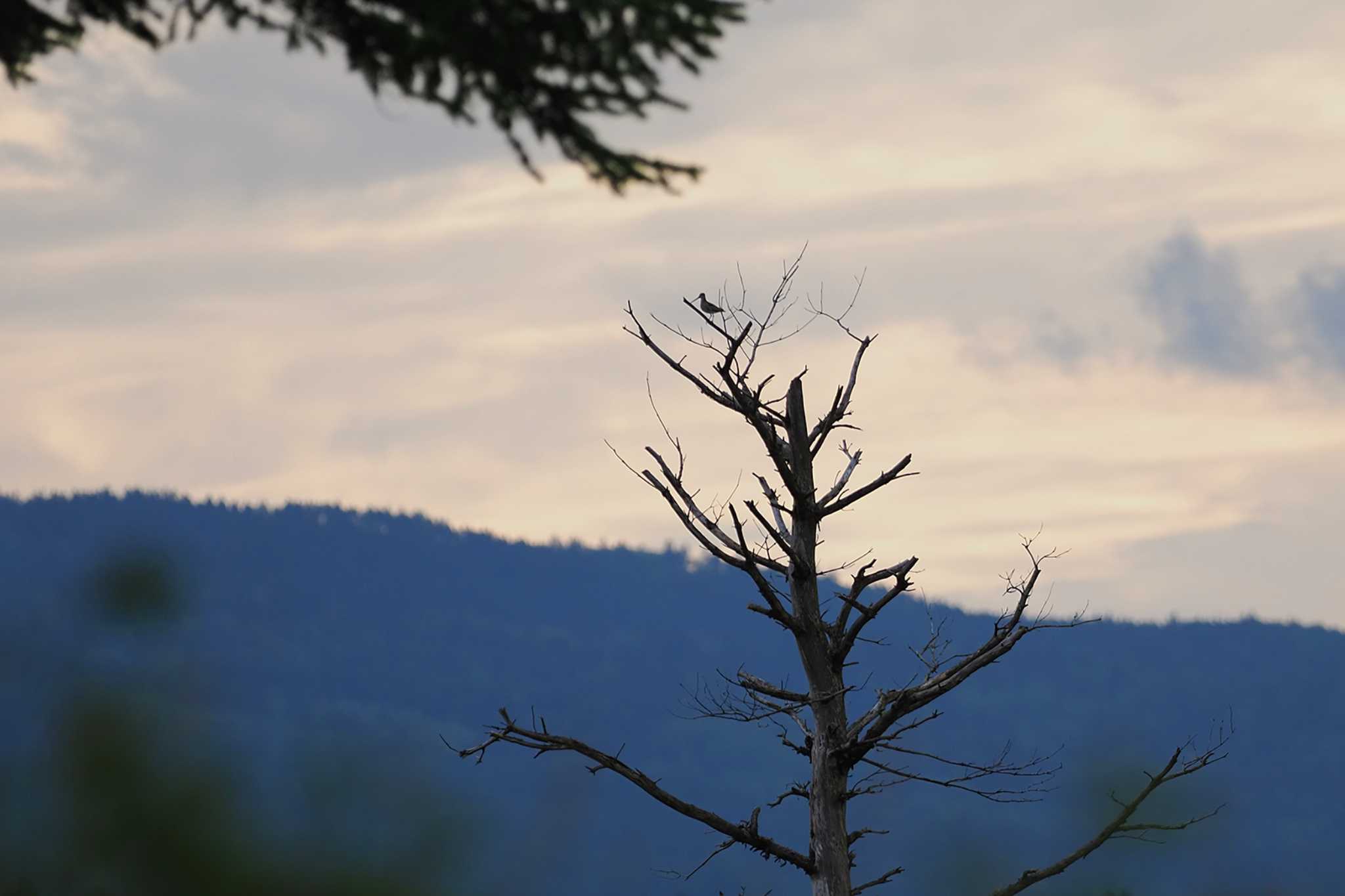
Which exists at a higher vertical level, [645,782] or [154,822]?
[645,782]

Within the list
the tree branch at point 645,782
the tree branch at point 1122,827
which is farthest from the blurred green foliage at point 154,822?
the tree branch at point 1122,827

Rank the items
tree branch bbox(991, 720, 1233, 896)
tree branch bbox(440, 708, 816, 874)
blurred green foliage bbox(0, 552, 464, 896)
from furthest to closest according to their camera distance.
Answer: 1. blurred green foliage bbox(0, 552, 464, 896)
2. tree branch bbox(991, 720, 1233, 896)
3. tree branch bbox(440, 708, 816, 874)

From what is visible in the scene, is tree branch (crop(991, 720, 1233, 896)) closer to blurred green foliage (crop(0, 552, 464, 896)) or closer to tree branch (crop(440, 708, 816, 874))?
tree branch (crop(440, 708, 816, 874))

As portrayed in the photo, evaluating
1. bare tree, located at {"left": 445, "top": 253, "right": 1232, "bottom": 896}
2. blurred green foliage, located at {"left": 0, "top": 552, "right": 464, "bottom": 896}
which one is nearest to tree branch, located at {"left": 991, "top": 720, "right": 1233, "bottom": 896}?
bare tree, located at {"left": 445, "top": 253, "right": 1232, "bottom": 896}

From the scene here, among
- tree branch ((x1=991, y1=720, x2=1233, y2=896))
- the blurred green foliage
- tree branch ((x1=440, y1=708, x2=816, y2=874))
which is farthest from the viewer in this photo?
the blurred green foliage

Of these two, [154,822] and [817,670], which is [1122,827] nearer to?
[817,670]

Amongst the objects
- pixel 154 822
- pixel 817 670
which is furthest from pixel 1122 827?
pixel 154 822

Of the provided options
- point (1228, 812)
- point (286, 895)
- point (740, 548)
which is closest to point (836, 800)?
point (740, 548)

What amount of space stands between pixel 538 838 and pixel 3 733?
30.9 m

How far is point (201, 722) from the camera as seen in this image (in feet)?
70.4

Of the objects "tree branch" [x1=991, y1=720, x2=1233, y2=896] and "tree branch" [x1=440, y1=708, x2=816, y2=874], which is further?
"tree branch" [x1=991, y1=720, x2=1233, y2=896]

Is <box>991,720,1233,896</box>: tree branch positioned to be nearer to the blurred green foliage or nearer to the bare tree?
the bare tree

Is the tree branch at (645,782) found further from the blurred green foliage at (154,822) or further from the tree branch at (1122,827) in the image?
the blurred green foliage at (154,822)

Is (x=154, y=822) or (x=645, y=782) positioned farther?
(x=154, y=822)
